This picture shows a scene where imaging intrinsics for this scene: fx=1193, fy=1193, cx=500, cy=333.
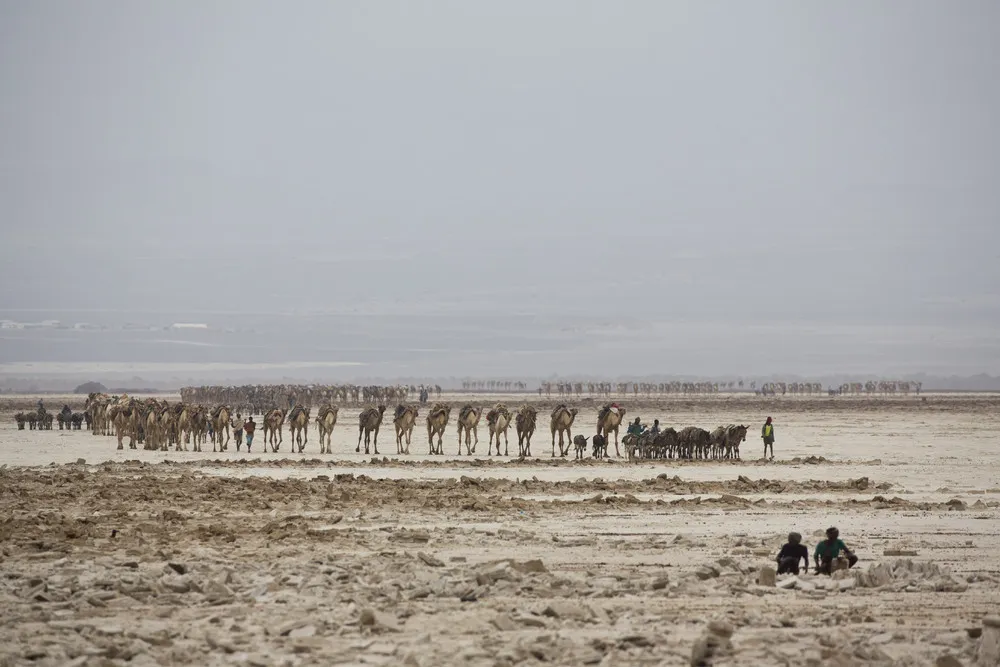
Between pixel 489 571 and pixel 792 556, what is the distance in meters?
3.34

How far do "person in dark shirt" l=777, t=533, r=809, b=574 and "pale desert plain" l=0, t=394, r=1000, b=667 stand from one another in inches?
9.9

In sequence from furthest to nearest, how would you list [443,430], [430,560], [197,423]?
1. [197,423]
2. [443,430]
3. [430,560]

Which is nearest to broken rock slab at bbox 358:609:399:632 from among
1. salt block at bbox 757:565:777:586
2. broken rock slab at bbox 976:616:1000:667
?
salt block at bbox 757:565:777:586

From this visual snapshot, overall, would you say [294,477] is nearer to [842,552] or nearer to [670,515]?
[670,515]

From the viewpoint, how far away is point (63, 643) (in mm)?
10023

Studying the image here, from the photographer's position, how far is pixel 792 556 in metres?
13.0

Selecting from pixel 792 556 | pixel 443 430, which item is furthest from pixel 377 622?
pixel 443 430

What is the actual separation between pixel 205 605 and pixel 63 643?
1.82 m

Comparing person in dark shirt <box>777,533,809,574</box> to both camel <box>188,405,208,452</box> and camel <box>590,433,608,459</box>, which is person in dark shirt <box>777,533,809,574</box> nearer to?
camel <box>590,433,608,459</box>

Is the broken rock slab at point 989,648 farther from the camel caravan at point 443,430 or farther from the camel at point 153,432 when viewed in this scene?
the camel at point 153,432

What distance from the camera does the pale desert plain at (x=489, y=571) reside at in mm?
9836

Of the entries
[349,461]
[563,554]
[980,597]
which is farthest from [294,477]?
[980,597]

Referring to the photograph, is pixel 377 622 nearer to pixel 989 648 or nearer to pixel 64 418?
pixel 989 648

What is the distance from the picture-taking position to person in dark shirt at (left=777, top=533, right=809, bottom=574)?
1292cm
